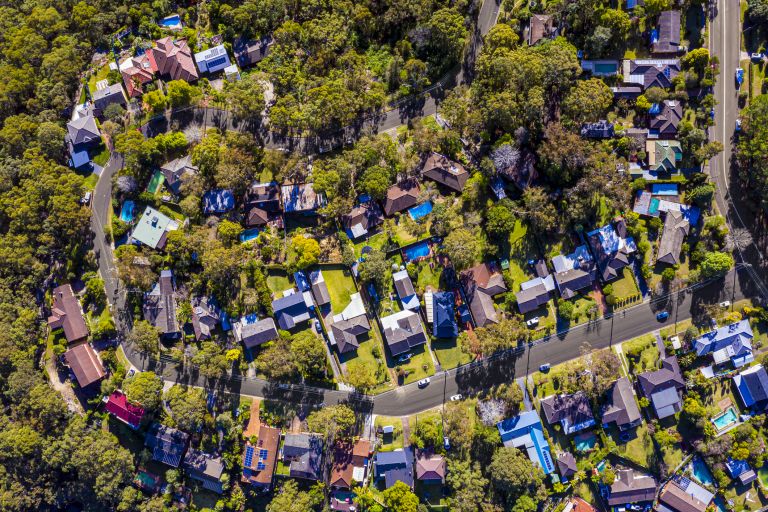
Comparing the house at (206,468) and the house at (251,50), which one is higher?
the house at (251,50)

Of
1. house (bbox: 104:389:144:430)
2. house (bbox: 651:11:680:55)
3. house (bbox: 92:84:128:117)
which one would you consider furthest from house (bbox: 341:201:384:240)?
house (bbox: 651:11:680:55)

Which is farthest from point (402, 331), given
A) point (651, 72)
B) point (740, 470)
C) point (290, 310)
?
point (651, 72)

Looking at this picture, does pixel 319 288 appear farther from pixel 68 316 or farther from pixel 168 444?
pixel 68 316

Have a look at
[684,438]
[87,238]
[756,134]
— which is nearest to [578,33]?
A: [756,134]

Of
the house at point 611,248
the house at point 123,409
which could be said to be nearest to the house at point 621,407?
the house at point 611,248

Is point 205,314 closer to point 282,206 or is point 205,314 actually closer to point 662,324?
point 282,206

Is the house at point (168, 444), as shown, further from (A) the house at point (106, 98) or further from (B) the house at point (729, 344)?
(B) the house at point (729, 344)
